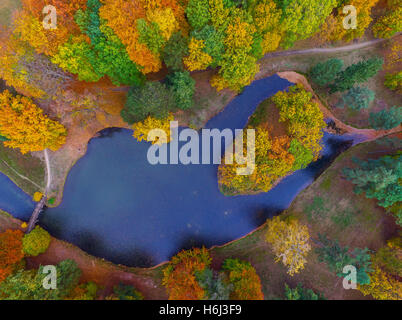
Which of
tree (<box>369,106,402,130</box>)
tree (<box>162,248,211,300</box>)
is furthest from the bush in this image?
tree (<box>369,106,402,130</box>)

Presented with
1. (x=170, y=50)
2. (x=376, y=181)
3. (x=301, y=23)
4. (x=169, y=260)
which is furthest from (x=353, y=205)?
(x=170, y=50)

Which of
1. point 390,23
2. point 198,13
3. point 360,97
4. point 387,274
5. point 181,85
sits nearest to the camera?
point 198,13

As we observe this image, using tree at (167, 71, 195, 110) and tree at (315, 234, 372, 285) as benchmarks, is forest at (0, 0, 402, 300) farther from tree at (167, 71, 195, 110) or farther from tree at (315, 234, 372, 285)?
tree at (167, 71, 195, 110)

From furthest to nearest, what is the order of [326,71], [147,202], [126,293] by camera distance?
[147,202]
[326,71]
[126,293]

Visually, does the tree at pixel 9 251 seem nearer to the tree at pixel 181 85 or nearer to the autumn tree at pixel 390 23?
the tree at pixel 181 85

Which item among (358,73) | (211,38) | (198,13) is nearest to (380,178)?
(358,73)

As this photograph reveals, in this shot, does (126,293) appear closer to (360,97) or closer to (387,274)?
(387,274)

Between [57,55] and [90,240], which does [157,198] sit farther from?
[57,55]
